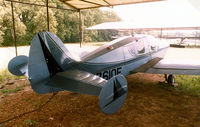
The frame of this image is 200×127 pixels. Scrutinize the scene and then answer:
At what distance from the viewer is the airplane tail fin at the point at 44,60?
418cm

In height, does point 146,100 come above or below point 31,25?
below

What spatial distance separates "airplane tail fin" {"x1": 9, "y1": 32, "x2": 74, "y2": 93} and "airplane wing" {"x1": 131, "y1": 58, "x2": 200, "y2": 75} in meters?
3.75

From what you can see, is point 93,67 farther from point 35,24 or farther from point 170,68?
point 35,24

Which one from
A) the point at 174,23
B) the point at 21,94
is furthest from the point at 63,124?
the point at 174,23

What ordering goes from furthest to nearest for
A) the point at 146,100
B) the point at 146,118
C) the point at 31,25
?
the point at 31,25 → the point at 146,100 → the point at 146,118

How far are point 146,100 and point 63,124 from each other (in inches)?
146

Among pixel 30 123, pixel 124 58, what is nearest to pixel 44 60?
pixel 30 123

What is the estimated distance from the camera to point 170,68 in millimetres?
7098

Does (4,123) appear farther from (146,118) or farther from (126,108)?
(146,118)

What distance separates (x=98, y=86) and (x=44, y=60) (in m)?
1.91

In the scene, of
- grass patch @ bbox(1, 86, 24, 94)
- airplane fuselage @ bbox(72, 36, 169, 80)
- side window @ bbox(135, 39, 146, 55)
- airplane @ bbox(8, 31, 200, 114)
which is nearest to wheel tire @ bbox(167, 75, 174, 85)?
airplane @ bbox(8, 31, 200, 114)

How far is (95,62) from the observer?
5750 millimetres

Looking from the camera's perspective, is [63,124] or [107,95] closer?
[107,95]

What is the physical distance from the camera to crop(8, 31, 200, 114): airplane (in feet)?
12.0
